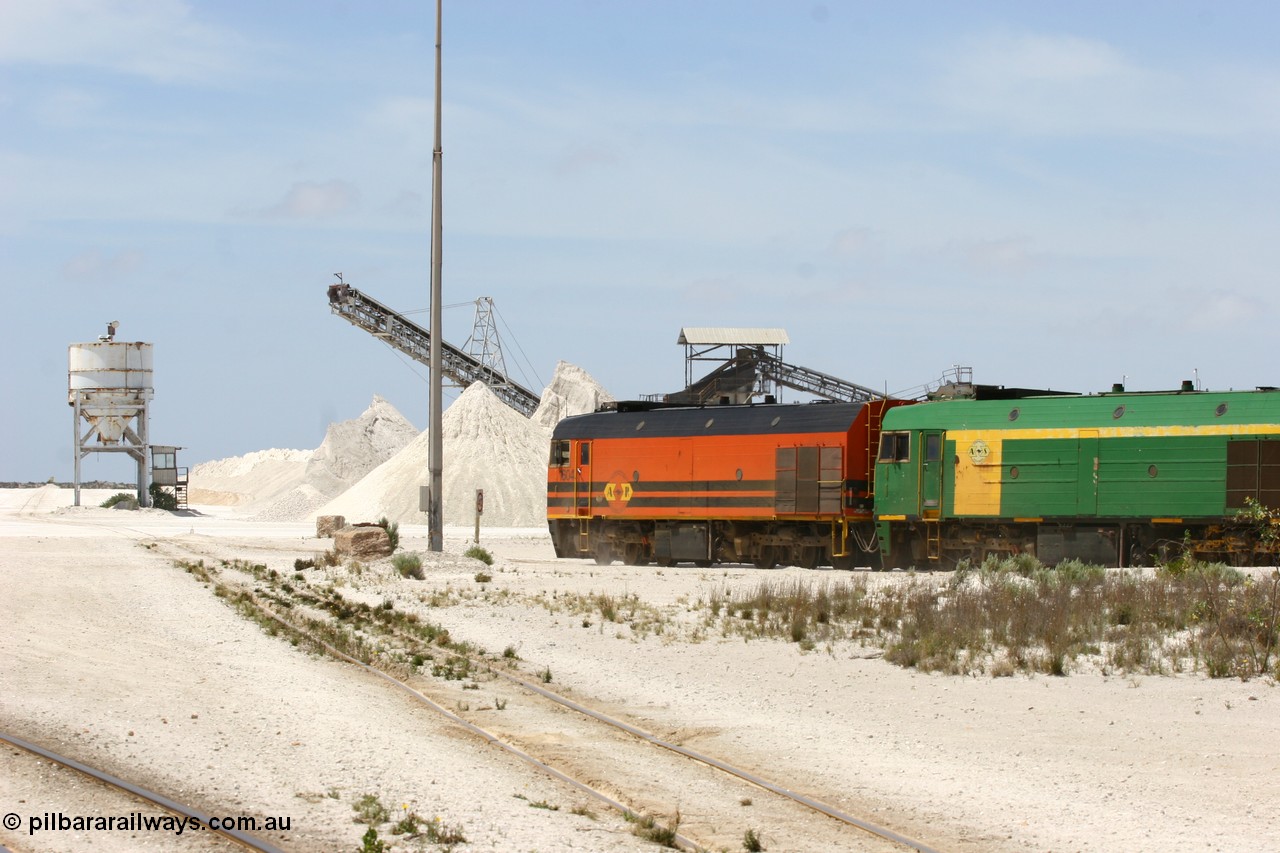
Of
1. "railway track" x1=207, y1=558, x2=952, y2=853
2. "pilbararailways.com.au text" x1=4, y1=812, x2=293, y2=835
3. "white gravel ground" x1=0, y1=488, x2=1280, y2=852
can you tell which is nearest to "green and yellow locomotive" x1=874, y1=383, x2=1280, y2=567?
"white gravel ground" x1=0, y1=488, x2=1280, y2=852

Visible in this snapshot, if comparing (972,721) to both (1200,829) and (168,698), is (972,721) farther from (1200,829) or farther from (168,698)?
(168,698)

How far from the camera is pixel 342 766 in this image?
477 inches

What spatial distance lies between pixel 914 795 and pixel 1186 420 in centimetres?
2019

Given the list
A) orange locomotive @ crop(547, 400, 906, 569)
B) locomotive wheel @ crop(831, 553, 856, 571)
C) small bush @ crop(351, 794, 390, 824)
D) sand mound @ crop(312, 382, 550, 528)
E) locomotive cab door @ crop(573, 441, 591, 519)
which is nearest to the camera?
small bush @ crop(351, 794, 390, 824)

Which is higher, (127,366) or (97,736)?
(127,366)

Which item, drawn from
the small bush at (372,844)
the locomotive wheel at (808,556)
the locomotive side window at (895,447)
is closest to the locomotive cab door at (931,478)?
the locomotive side window at (895,447)

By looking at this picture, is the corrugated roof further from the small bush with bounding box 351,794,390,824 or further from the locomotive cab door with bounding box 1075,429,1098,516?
the small bush with bounding box 351,794,390,824

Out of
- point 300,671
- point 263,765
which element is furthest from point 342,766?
point 300,671

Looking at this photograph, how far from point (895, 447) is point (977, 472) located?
88.5 inches

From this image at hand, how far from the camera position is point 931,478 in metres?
32.8

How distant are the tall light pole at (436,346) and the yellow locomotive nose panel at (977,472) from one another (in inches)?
488

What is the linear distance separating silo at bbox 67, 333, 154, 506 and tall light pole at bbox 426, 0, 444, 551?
50.6 meters

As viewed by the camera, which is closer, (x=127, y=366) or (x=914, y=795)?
(x=914, y=795)

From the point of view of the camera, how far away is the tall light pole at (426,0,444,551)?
35094mm
